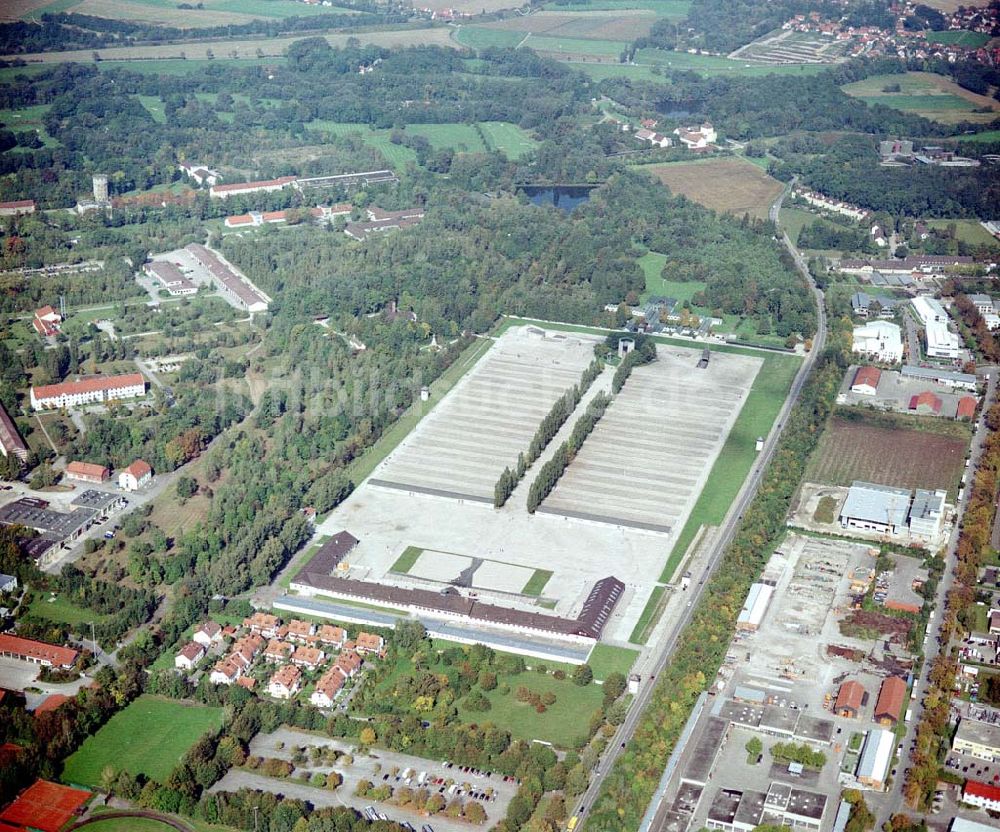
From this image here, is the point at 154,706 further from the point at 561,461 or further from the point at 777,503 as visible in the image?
the point at 777,503

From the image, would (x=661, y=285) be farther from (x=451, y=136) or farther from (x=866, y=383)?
(x=451, y=136)

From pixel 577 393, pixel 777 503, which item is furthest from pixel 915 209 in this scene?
pixel 777 503

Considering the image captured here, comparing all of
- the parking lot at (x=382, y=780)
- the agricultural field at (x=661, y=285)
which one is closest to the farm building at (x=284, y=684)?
the parking lot at (x=382, y=780)

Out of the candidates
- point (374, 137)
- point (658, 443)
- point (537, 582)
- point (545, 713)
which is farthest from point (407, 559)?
point (374, 137)

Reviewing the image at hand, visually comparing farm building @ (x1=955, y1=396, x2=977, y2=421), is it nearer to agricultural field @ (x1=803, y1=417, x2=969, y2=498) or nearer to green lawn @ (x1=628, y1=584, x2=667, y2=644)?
agricultural field @ (x1=803, y1=417, x2=969, y2=498)

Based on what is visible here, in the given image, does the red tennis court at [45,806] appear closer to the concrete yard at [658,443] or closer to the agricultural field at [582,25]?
the concrete yard at [658,443]

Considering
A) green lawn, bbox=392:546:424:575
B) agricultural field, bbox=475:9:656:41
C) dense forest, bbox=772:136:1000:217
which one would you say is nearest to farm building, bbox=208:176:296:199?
dense forest, bbox=772:136:1000:217
